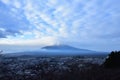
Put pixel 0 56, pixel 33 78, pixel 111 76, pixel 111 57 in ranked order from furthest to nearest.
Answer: pixel 111 57
pixel 33 78
pixel 0 56
pixel 111 76

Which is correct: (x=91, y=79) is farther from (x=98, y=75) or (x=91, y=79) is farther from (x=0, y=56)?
(x=0, y=56)

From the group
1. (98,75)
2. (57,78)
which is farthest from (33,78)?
(98,75)

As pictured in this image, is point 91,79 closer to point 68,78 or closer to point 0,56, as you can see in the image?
point 68,78

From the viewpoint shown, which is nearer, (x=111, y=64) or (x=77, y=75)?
(x=77, y=75)

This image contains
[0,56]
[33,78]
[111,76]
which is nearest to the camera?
[111,76]

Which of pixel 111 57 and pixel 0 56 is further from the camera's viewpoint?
pixel 111 57

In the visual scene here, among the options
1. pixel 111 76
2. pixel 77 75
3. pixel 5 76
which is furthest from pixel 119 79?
pixel 5 76

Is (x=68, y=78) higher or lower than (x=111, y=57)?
lower

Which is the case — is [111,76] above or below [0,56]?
below

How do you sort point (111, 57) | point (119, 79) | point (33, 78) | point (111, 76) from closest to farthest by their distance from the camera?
Result: point (119, 79)
point (111, 76)
point (33, 78)
point (111, 57)
